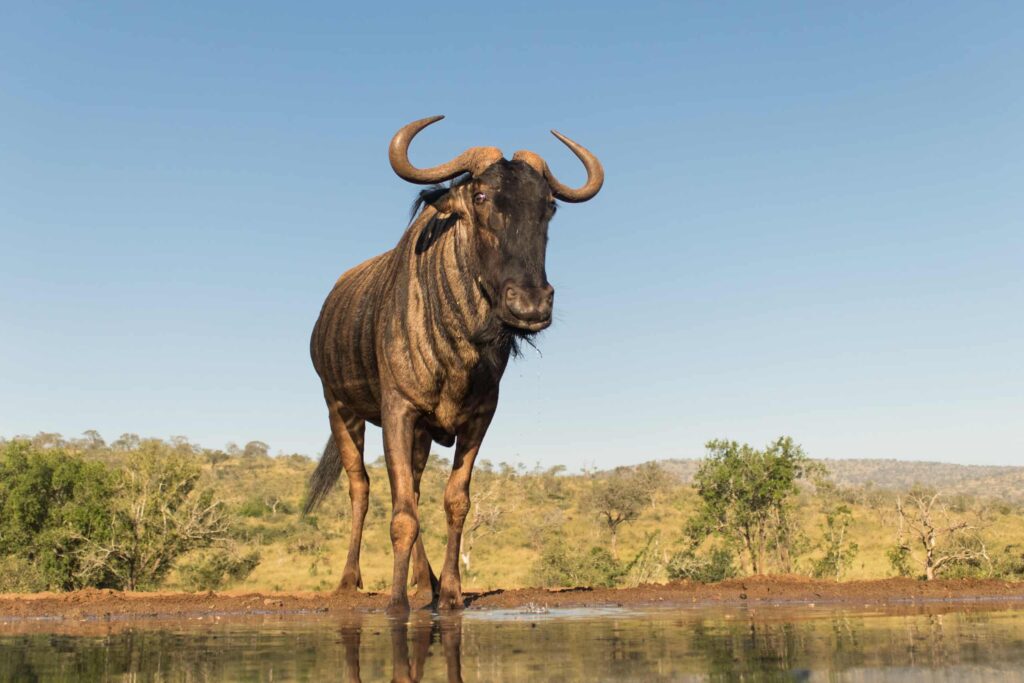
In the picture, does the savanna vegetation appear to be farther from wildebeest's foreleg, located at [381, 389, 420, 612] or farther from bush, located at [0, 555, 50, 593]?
wildebeest's foreleg, located at [381, 389, 420, 612]

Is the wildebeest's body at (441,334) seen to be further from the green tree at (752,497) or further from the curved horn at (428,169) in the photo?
the green tree at (752,497)

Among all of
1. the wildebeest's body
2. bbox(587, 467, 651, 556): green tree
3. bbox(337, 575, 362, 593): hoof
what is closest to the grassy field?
bbox(587, 467, 651, 556): green tree

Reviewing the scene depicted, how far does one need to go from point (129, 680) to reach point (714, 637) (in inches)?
115

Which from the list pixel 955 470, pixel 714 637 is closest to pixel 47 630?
pixel 714 637

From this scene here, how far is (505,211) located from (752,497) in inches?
671

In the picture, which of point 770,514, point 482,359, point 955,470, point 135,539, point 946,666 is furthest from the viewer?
point 955,470

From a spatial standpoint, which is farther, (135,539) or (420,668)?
(135,539)

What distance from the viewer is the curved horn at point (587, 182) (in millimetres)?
7676

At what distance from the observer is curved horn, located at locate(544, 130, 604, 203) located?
7.68 metres

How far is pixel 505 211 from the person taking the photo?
6.82 m

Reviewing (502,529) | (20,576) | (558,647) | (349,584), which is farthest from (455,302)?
(502,529)

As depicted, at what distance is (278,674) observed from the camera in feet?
12.7

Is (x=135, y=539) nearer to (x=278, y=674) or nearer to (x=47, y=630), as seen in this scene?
(x=47, y=630)

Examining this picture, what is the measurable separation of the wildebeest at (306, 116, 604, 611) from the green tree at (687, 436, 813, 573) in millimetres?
14835
